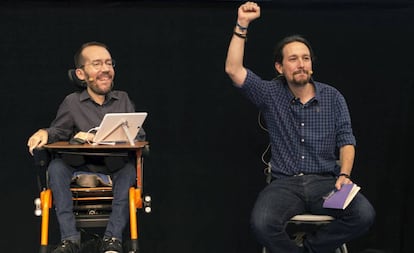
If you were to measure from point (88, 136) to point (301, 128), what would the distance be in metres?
1.22

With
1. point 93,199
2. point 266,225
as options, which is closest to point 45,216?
point 93,199

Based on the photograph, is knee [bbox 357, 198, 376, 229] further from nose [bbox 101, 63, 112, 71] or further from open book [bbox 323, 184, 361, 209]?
nose [bbox 101, 63, 112, 71]

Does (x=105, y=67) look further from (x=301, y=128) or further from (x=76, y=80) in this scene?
(x=301, y=128)

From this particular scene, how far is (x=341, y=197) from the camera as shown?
3529mm

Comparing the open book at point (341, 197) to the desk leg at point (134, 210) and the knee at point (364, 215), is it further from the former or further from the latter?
the desk leg at point (134, 210)

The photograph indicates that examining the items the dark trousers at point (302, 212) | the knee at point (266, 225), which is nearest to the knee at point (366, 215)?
the dark trousers at point (302, 212)

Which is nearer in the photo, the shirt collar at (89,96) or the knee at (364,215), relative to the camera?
the knee at (364,215)

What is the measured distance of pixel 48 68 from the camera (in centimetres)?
454

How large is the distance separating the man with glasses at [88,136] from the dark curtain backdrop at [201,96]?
1.85 feet

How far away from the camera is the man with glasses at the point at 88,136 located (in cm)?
351

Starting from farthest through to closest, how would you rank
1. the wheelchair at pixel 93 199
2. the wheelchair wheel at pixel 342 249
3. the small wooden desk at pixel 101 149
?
1. the wheelchair wheel at pixel 342 249
2. the wheelchair at pixel 93 199
3. the small wooden desk at pixel 101 149

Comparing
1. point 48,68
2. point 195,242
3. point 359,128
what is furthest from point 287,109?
point 48,68

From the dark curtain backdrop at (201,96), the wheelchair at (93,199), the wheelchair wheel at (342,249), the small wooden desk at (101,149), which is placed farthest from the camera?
the dark curtain backdrop at (201,96)

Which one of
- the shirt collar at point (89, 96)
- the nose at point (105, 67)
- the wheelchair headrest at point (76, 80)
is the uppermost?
the nose at point (105, 67)
